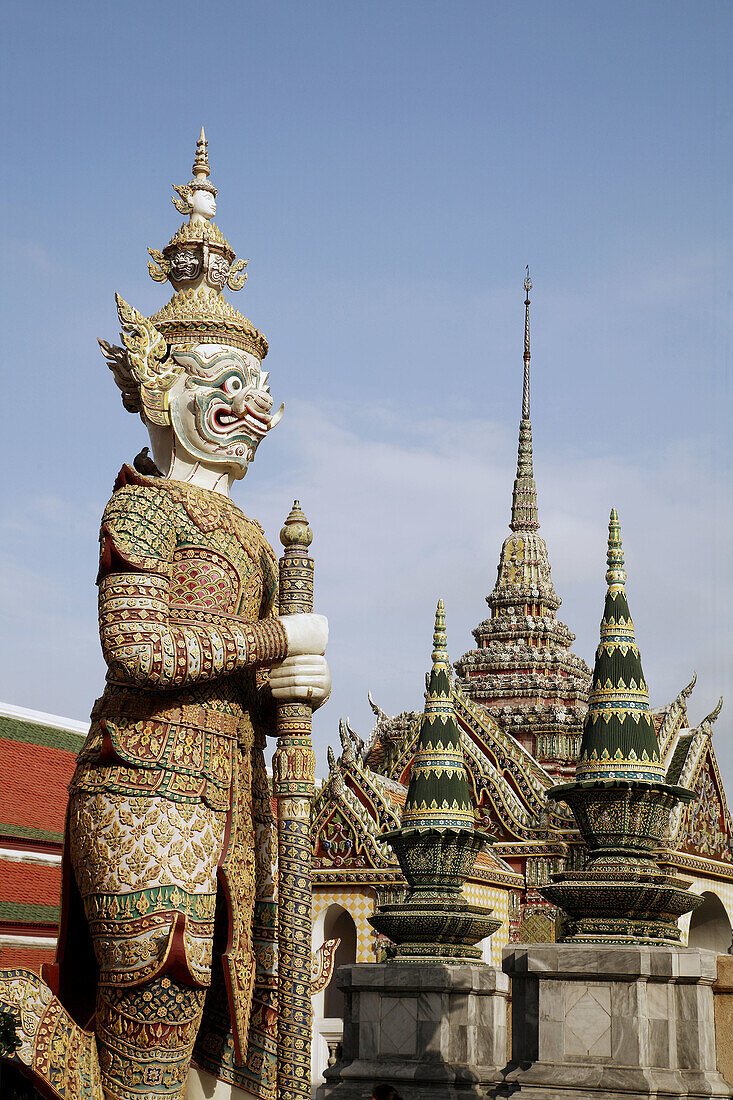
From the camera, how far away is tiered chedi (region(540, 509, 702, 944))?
300 inches

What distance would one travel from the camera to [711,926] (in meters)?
17.2

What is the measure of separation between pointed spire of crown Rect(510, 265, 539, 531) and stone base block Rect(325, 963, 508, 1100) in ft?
38.5

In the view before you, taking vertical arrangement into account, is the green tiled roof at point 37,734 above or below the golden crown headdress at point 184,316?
below

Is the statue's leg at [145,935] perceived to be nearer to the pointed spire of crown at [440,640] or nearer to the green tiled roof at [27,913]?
the pointed spire of crown at [440,640]

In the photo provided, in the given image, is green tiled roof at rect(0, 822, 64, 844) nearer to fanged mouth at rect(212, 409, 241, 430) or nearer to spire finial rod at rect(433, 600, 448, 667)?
spire finial rod at rect(433, 600, 448, 667)

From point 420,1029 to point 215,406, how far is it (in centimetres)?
549

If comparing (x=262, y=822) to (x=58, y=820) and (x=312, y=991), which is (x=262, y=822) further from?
(x=58, y=820)

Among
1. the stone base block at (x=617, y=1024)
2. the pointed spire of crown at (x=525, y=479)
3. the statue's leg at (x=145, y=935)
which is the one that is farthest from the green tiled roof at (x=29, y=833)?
the pointed spire of crown at (x=525, y=479)

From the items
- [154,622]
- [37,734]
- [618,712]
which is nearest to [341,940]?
[37,734]

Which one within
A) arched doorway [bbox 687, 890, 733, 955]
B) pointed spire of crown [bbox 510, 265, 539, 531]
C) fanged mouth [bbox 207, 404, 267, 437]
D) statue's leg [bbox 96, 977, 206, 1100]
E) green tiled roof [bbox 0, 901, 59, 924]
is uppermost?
pointed spire of crown [bbox 510, 265, 539, 531]

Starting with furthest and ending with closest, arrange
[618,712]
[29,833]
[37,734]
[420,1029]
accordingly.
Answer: [37,734], [29,833], [420,1029], [618,712]

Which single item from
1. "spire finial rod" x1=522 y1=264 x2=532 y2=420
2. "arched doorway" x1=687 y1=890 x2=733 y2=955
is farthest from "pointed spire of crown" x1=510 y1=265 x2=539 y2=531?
"arched doorway" x1=687 y1=890 x2=733 y2=955

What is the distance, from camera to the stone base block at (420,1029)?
9688 mm

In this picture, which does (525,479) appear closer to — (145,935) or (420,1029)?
(420,1029)
